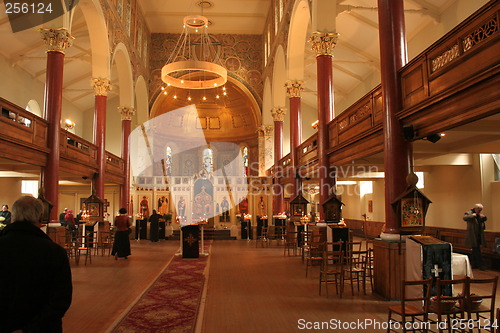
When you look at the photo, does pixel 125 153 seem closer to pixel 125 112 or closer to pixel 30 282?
pixel 125 112

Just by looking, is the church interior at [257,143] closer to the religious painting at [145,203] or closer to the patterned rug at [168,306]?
the patterned rug at [168,306]

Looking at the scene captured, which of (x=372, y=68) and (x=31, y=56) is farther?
(x=372, y=68)

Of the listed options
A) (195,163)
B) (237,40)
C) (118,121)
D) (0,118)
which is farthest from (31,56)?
(195,163)

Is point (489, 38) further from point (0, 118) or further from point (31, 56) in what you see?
point (31, 56)

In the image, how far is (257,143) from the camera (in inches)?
1155

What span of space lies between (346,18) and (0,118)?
14160mm

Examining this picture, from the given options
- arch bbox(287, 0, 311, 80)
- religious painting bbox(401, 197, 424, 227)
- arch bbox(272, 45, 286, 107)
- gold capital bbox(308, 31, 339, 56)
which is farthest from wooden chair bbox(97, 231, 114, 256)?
arch bbox(272, 45, 286, 107)

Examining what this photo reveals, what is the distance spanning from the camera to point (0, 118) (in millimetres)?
9258

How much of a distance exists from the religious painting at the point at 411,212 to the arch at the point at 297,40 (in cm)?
1047

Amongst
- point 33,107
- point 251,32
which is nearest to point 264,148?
point 251,32

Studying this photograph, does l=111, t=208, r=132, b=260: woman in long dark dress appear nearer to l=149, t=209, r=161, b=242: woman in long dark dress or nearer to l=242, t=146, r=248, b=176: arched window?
l=149, t=209, r=161, b=242: woman in long dark dress

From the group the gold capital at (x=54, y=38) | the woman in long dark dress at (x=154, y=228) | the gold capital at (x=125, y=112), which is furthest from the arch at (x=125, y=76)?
the gold capital at (x=54, y=38)

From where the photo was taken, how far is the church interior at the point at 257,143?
6.76m

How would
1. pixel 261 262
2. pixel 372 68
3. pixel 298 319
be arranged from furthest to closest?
pixel 372 68
pixel 261 262
pixel 298 319
